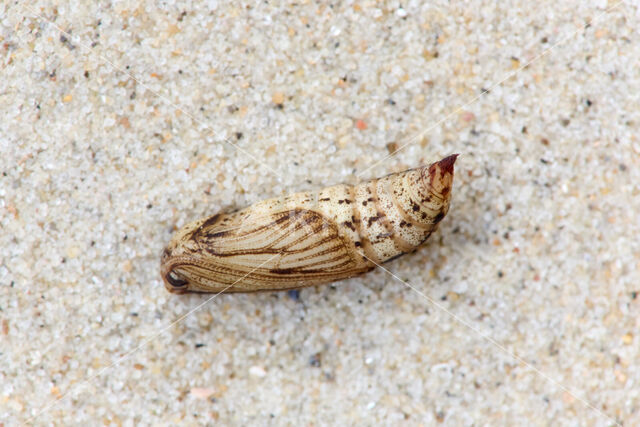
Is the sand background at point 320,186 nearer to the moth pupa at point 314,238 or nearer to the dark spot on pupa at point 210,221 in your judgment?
the dark spot on pupa at point 210,221

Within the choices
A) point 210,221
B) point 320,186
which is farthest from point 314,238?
point 210,221

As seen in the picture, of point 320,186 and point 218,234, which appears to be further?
point 320,186

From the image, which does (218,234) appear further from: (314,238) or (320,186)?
(320,186)

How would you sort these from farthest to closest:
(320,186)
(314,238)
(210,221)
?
(320,186)
(210,221)
(314,238)

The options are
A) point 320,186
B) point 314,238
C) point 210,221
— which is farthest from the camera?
point 320,186

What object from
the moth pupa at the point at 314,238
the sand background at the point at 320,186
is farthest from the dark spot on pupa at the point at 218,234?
the sand background at the point at 320,186

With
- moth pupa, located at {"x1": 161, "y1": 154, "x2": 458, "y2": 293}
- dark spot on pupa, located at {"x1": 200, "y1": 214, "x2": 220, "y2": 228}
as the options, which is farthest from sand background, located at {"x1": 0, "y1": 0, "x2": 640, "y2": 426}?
moth pupa, located at {"x1": 161, "y1": 154, "x2": 458, "y2": 293}

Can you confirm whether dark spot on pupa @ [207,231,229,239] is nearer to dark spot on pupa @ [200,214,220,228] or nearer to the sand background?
dark spot on pupa @ [200,214,220,228]
